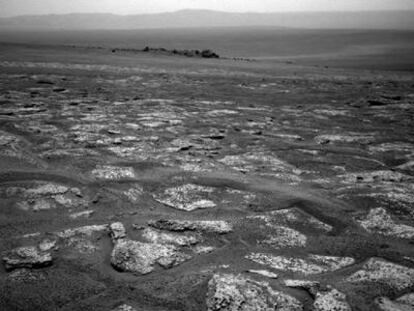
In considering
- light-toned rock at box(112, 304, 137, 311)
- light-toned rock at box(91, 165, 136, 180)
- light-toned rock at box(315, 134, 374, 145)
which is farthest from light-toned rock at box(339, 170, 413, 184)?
light-toned rock at box(112, 304, 137, 311)

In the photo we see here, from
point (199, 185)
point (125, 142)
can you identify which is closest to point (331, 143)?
point (199, 185)

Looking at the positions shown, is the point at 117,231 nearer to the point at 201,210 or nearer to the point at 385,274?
the point at 201,210

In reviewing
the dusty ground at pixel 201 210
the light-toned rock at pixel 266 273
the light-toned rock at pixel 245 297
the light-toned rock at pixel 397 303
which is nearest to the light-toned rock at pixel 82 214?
the dusty ground at pixel 201 210

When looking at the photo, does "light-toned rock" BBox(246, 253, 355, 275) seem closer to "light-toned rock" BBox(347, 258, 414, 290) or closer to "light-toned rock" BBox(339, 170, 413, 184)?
"light-toned rock" BBox(347, 258, 414, 290)

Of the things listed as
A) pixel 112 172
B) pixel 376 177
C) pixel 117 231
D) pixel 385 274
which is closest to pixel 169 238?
pixel 117 231

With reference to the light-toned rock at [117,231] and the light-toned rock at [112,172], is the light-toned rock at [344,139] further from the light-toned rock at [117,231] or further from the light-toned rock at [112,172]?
the light-toned rock at [117,231]

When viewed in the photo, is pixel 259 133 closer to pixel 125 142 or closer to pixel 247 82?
pixel 125 142
